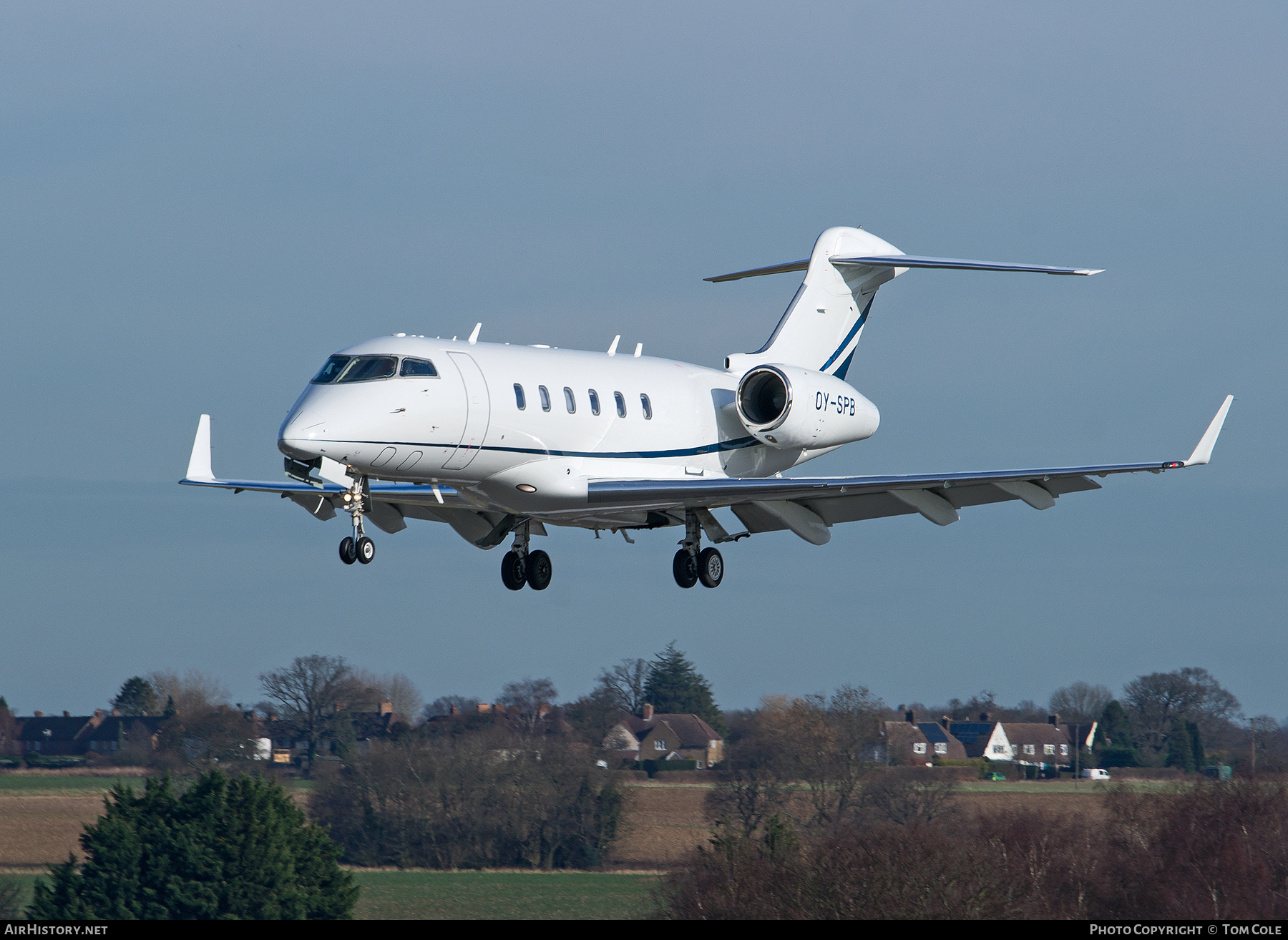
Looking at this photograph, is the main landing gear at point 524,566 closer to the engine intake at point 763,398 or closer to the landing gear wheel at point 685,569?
the landing gear wheel at point 685,569

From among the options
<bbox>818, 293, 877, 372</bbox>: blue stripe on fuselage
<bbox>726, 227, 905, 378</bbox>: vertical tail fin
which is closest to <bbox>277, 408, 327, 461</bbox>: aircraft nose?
<bbox>726, 227, 905, 378</bbox>: vertical tail fin

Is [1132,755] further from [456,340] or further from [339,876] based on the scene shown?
[456,340]

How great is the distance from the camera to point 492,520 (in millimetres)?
26453

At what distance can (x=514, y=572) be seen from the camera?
84.3 feet

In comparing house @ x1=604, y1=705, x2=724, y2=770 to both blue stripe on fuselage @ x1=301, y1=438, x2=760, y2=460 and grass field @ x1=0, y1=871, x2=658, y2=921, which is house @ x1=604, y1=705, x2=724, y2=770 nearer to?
grass field @ x1=0, y1=871, x2=658, y2=921

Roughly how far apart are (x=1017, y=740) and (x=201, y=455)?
45.7 meters

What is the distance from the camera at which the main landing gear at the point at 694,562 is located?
1008 inches

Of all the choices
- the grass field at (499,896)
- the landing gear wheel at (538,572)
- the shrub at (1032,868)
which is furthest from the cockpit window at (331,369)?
the grass field at (499,896)

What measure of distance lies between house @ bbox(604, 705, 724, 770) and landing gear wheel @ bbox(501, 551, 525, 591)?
96.4ft

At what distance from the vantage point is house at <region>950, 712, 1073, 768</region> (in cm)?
6219

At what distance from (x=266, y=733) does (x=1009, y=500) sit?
40.2 meters

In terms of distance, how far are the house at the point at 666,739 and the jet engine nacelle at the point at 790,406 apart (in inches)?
1144

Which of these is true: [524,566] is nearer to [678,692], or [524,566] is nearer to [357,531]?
[357,531]

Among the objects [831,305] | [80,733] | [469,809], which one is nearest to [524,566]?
[831,305]
